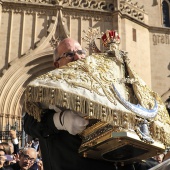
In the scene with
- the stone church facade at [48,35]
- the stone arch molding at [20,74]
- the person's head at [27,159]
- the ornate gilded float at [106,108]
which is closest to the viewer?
the ornate gilded float at [106,108]

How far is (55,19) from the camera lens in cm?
1628

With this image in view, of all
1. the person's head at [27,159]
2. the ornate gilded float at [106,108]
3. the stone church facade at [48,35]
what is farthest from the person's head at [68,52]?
the stone church facade at [48,35]

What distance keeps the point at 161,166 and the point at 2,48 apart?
568 inches

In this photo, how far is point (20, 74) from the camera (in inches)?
599

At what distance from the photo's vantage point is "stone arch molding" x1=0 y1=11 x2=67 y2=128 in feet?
48.2

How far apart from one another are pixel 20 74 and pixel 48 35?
7.57ft

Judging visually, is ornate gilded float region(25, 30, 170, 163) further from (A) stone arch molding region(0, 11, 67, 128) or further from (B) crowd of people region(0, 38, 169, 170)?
(A) stone arch molding region(0, 11, 67, 128)

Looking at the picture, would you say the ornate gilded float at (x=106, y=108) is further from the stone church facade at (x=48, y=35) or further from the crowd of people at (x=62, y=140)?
the stone church facade at (x=48, y=35)

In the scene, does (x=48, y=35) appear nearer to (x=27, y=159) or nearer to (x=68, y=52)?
(x=27, y=159)

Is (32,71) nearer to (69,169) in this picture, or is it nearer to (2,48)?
(2,48)

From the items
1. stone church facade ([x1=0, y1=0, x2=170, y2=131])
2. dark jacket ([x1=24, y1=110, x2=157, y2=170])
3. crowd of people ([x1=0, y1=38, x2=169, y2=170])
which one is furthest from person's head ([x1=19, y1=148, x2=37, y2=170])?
stone church facade ([x1=0, y1=0, x2=170, y2=131])

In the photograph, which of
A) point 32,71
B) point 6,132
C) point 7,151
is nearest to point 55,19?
point 32,71

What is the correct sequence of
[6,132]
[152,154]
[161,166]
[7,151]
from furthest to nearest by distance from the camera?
[6,132] → [7,151] → [152,154] → [161,166]

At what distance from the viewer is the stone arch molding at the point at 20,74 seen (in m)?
14.7
